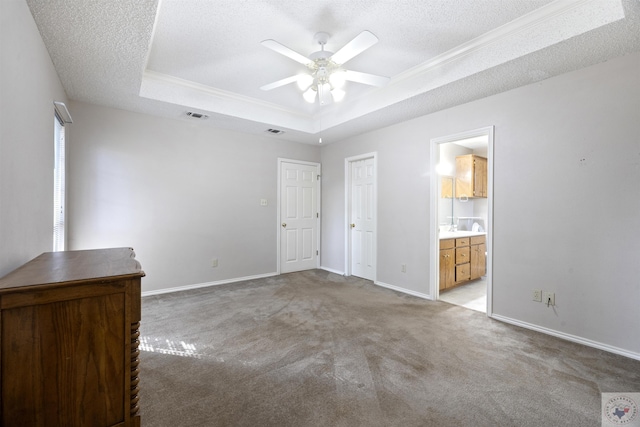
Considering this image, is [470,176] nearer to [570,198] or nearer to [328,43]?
[570,198]

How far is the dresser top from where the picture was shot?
1139 millimetres

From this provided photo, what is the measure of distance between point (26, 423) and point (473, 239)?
5.09 metres

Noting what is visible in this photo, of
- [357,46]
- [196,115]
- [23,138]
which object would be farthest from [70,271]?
[196,115]

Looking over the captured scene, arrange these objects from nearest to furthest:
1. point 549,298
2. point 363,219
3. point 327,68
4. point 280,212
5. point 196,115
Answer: point 327,68
point 549,298
point 196,115
point 363,219
point 280,212

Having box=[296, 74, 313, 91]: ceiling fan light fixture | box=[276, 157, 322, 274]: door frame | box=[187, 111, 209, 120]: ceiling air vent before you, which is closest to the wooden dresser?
box=[296, 74, 313, 91]: ceiling fan light fixture

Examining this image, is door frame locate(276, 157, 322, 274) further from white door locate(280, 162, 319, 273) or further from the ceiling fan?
the ceiling fan

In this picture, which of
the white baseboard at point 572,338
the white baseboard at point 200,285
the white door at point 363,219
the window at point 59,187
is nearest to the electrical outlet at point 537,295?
the white baseboard at point 572,338

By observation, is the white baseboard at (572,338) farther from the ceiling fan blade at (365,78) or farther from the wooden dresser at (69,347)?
the wooden dresser at (69,347)

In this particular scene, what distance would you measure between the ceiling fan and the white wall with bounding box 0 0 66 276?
4.56ft

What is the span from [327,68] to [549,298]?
3.00 m

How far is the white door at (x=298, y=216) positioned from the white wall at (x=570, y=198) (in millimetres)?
2561

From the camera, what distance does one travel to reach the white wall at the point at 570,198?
7.58 feet

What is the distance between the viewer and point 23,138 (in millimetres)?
1671

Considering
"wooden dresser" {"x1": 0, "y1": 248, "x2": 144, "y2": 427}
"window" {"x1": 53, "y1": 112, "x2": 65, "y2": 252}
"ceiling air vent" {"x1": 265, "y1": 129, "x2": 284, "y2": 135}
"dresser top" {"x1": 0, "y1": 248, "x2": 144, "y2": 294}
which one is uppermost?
"ceiling air vent" {"x1": 265, "y1": 129, "x2": 284, "y2": 135}
